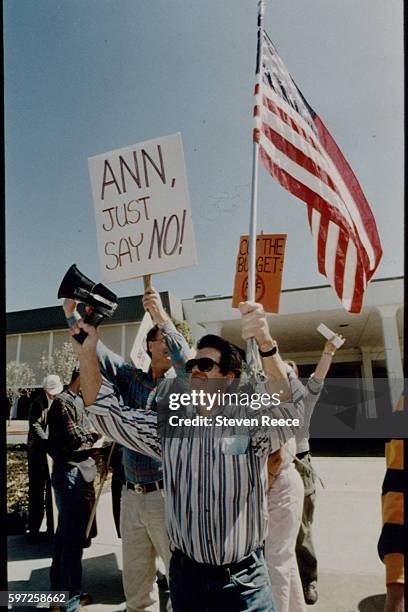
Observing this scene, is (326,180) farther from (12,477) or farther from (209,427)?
(12,477)

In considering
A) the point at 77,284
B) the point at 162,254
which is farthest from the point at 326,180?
the point at 77,284

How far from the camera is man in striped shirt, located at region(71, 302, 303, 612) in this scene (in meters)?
1.65

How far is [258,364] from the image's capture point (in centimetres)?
181

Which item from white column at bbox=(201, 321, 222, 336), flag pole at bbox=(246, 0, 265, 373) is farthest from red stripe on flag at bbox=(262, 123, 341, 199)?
white column at bbox=(201, 321, 222, 336)

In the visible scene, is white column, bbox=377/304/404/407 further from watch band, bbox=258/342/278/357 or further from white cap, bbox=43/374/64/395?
watch band, bbox=258/342/278/357

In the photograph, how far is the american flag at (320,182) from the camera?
8.67 ft

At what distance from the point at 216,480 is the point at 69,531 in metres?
1.84

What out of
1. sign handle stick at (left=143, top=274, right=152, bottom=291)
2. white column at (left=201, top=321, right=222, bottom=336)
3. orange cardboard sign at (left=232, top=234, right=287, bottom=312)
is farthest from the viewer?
white column at (left=201, top=321, right=222, bottom=336)

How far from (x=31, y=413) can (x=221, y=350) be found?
3.27m

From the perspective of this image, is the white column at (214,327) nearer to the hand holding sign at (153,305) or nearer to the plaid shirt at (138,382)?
the plaid shirt at (138,382)

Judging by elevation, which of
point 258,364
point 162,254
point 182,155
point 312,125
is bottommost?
point 258,364

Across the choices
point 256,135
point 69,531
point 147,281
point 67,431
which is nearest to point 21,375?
point 67,431

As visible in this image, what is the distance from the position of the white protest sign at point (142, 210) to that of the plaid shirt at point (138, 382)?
42cm

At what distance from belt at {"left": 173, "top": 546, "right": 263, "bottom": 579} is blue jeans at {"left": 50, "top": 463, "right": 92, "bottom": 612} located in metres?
1.60
